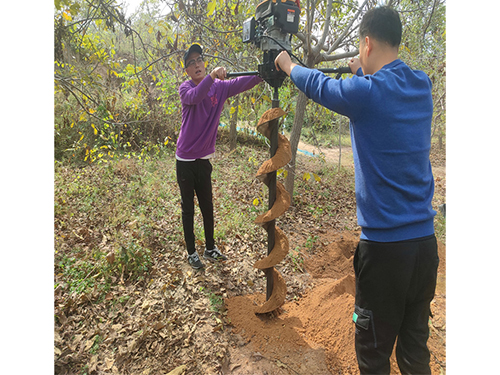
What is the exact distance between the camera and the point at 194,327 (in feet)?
8.20

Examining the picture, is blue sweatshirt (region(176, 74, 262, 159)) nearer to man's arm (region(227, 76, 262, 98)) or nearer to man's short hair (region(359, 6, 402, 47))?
Answer: man's arm (region(227, 76, 262, 98))

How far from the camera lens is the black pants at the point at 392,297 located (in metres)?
1.43

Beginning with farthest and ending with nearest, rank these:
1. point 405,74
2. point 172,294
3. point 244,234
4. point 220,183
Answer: point 220,183, point 244,234, point 172,294, point 405,74

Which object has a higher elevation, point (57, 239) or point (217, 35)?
point (217, 35)

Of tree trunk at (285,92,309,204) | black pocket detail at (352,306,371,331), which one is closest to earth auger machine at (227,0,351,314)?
black pocket detail at (352,306,371,331)

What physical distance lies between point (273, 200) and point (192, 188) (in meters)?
1.12

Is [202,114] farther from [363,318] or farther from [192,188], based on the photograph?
[363,318]

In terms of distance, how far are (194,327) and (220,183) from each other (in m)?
4.32

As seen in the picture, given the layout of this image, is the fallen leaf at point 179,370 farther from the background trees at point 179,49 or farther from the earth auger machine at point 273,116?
the background trees at point 179,49

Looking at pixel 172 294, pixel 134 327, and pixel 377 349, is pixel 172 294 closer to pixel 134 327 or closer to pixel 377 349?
pixel 134 327

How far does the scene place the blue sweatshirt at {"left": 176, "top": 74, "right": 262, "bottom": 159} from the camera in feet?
9.45

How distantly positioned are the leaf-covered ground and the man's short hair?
2.27 m

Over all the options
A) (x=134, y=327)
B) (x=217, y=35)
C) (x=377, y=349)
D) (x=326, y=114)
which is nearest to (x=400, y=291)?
(x=377, y=349)

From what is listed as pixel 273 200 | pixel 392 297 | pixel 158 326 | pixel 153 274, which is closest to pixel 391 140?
pixel 392 297
